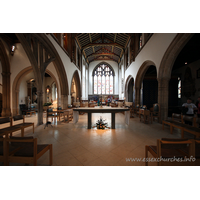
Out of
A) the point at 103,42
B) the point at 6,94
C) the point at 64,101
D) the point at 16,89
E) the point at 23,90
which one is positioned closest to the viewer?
the point at 6,94

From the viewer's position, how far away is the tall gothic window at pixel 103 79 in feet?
68.0

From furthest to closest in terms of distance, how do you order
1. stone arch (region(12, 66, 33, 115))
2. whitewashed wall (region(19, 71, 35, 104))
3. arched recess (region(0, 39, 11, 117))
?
1. whitewashed wall (region(19, 71, 35, 104))
2. stone arch (region(12, 66, 33, 115))
3. arched recess (region(0, 39, 11, 117))

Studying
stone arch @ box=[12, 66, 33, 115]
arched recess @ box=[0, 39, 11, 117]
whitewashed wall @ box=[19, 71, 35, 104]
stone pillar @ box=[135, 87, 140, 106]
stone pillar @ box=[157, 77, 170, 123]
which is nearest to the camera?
stone pillar @ box=[157, 77, 170, 123]

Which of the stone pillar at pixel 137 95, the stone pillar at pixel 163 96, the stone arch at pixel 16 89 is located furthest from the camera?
the stone pillar at pixel 137 95

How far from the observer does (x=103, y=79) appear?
20.8 metres

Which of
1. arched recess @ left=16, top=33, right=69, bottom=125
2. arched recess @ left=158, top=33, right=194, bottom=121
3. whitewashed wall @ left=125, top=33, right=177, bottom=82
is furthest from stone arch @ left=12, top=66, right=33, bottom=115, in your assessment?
arched recess @ left=158, top=33, right=194, bottom=121

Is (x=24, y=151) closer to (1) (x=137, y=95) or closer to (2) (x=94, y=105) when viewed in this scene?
(2) (x=94, y=105)

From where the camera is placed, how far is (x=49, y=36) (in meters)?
6.30

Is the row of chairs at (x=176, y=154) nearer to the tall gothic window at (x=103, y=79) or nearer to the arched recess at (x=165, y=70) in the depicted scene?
the arched recess at (x=165, y=70)

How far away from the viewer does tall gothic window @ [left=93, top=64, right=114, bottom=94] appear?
20.7m

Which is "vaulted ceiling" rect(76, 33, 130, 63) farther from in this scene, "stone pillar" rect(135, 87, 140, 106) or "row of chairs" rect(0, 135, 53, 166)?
"row of chairs" rect(0, 135, 53, 166)

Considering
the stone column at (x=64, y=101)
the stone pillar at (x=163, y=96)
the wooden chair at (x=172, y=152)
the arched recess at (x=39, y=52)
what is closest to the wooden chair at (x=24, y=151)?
the wooden chair at (x=172, y=152)

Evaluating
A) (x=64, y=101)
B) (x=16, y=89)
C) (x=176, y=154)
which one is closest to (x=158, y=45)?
(x=176, y=154)

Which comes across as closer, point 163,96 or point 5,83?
point 163,96
